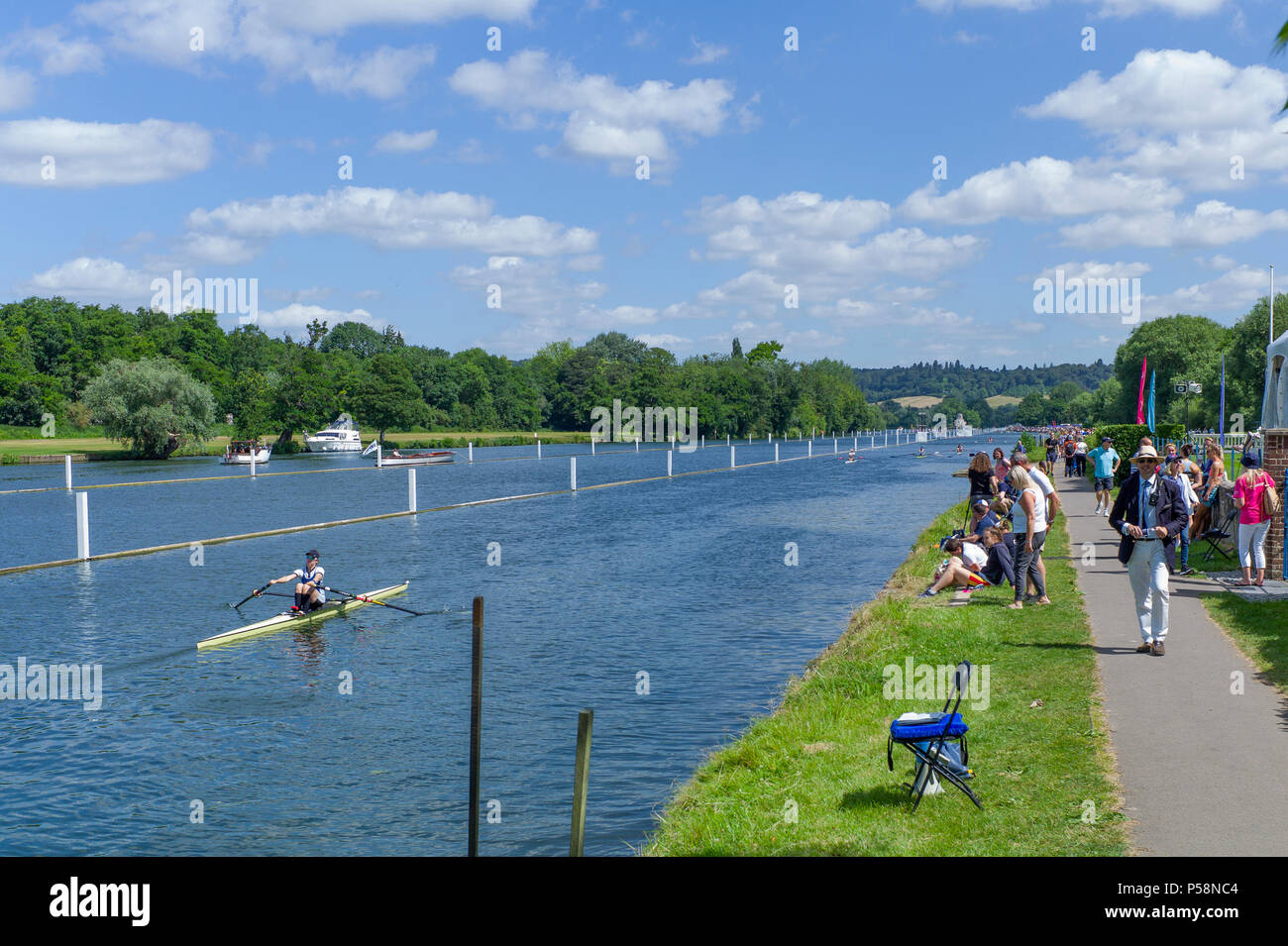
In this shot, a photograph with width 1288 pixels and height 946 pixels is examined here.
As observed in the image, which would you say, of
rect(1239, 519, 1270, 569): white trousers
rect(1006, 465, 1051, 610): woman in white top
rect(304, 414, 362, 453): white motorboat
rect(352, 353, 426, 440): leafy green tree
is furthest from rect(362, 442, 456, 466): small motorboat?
rect(1239, 519, 1270, 569): white trousers

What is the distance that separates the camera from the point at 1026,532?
1642 cm

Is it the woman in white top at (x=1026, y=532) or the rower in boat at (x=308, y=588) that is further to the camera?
the rower in boat at (x=308, y=588)

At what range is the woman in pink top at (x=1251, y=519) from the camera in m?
16.7

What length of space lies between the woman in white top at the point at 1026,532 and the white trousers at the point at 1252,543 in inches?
127

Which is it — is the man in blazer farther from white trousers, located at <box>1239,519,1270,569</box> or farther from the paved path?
white trousers, located at <box>1239,519,1270,569</box>

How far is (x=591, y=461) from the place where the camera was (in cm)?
11806

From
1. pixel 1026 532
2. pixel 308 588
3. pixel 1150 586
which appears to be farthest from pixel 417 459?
pixel 1150 586

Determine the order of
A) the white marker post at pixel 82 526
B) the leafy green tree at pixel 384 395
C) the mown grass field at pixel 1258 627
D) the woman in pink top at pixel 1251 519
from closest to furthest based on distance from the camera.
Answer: the mown grass field at pixel 1258 627 → the woman in pink top at pixel 1251 519 → the white marker post at pixel 82 526 → the leafy green tree at pixel 384 395

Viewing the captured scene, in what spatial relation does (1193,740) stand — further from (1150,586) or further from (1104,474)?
(1104,474)

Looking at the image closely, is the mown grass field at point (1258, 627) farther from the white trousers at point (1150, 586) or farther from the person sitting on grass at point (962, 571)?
the person sitting on grass at point (962, 571)

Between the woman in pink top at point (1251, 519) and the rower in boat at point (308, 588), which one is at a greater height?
the woman in pink top at point (1251, 519)

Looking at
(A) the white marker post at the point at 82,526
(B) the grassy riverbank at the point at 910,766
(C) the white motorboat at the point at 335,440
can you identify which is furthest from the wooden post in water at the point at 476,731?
(C) the white motorboat at the point at 335,440
